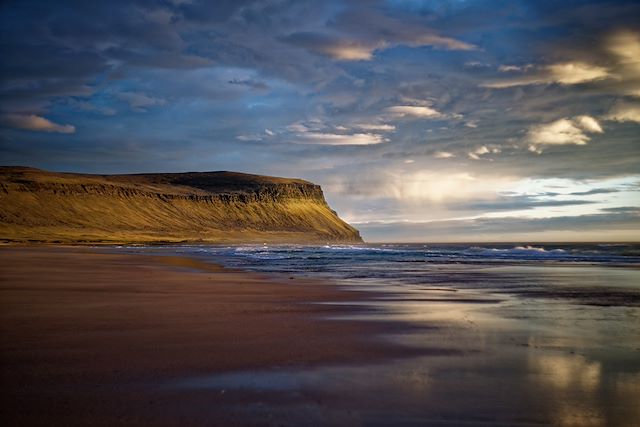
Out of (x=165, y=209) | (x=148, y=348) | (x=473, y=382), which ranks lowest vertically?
(x=148, y=348)

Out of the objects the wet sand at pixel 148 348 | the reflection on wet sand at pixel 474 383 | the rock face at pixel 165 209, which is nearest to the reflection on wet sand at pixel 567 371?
the reflection on wet sand at pixel 474 383

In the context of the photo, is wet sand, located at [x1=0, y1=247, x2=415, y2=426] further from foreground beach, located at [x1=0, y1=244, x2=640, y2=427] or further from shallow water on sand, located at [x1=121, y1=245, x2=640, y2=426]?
shallow water on sand, located at [x1=121, y1=245, x2=640, y2=426]

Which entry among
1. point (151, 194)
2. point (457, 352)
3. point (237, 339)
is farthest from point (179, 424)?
point (151, 194)

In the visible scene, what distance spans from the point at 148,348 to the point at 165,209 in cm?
12832

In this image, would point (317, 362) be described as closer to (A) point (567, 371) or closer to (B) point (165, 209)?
(A) point (567, 371)

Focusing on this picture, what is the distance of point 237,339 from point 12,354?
103 inches

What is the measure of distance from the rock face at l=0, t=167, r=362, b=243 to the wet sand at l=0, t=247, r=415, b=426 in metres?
72.8

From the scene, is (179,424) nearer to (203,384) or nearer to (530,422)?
(203,384)

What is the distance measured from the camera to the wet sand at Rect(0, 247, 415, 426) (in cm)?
409

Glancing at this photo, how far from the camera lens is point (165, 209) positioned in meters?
129

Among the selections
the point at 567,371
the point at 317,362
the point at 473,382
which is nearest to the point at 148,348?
the point at 317,362

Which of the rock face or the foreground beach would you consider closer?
the foreground beach

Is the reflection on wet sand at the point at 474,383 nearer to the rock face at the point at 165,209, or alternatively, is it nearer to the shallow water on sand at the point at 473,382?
the shallow water on sand at the point at 473,382

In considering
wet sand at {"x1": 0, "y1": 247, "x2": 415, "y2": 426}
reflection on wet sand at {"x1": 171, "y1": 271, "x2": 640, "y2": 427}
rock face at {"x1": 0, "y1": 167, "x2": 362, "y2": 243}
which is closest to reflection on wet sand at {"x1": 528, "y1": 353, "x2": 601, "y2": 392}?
reflection on wet sand at {"x1": 171, "y1": 271, "x2": 640, "y2": 427}
